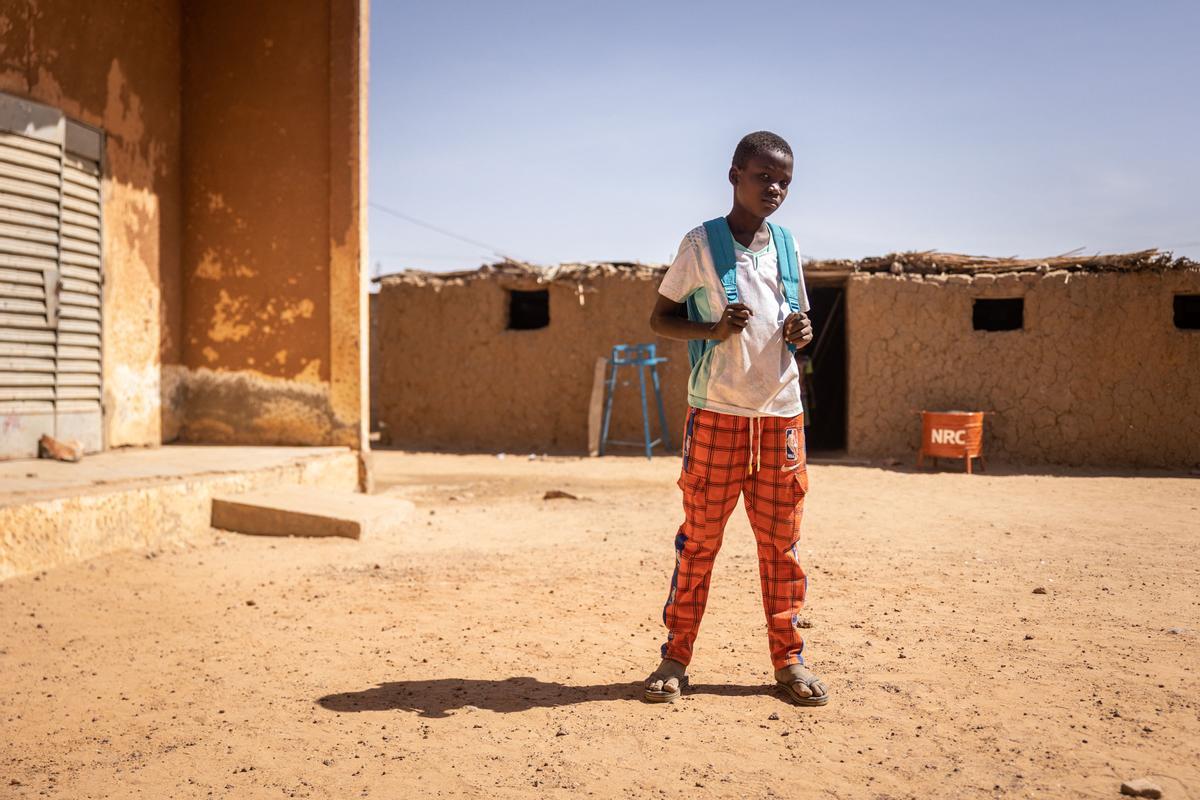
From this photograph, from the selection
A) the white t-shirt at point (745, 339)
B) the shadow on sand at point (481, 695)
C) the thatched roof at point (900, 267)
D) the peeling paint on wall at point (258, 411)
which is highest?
the thatched roof at point (900, 267)

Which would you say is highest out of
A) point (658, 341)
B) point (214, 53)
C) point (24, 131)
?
point (214, 53)

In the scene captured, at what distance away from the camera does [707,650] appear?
124 inches

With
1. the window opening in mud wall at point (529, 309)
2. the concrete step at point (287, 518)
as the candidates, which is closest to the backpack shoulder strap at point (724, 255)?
the concrete step at point (287, 518)

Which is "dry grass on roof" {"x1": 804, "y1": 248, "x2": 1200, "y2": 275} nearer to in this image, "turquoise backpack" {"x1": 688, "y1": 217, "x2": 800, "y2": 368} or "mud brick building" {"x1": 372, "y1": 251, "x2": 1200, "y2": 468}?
"mud brick building" {"x1": 372, "y1": 251, "x2": 1200, "y2": 468}

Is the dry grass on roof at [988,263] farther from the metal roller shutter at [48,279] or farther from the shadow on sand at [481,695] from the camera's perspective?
the shadow on sand at [481,695]

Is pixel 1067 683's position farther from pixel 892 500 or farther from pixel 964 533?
pixel 892 500

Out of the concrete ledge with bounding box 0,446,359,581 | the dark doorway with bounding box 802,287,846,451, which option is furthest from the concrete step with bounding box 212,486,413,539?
the dark doorway with bounding box 802,287,846,451

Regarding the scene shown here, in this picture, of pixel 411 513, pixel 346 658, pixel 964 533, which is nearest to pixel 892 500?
pixel 964 533

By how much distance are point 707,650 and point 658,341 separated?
832 centimetres

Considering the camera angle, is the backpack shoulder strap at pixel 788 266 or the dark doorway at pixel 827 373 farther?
the dark doorway at pixel 827 373

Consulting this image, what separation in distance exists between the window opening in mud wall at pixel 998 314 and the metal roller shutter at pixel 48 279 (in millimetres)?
9214

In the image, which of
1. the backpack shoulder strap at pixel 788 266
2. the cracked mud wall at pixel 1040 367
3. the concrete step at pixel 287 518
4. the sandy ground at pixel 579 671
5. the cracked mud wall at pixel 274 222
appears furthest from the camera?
the cracked mud wall at pixel 1040 367

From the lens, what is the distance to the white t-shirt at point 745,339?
2.60m

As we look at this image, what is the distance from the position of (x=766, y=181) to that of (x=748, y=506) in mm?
916
